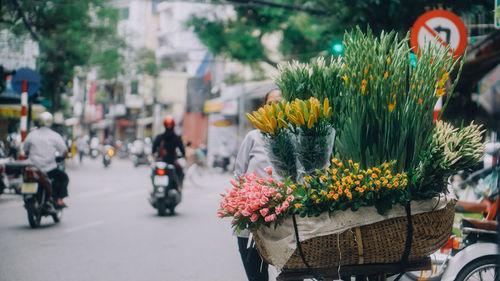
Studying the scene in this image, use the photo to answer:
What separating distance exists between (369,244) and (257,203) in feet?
1.87

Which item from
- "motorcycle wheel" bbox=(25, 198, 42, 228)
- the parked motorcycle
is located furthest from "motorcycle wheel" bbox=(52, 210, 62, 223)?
the parked motorcycle

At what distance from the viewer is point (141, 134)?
59344mm

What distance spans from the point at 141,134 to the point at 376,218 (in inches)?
2264

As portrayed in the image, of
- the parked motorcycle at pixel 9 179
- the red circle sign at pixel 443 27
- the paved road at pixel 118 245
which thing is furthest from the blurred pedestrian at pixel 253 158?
the parked motorcycle at pixel 9 179

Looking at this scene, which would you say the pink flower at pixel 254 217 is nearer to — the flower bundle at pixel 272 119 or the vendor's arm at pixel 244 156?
the flower bundle at pixel 272 119

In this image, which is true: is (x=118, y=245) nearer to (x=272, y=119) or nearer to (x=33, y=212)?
(x=33, y=212)

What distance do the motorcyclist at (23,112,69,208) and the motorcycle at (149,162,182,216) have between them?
171 cm

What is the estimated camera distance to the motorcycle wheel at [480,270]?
3998mm

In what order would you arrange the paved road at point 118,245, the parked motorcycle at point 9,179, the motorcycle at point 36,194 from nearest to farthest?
the paved road at point 118,245
the motorcycle at point 36,194
the parked motorcycle at point 9,179

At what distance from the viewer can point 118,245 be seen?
805 centimetres

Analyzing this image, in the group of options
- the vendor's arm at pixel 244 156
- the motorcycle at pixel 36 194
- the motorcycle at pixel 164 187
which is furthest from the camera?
the motorcycle at pixel 164 187

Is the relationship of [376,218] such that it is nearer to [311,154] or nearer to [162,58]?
[311,154]

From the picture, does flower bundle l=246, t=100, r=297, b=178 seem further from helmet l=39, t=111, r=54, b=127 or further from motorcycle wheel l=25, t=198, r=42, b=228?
helmet l=39, t=111, r=54, b=127

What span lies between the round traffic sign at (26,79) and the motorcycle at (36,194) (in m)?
4.14
